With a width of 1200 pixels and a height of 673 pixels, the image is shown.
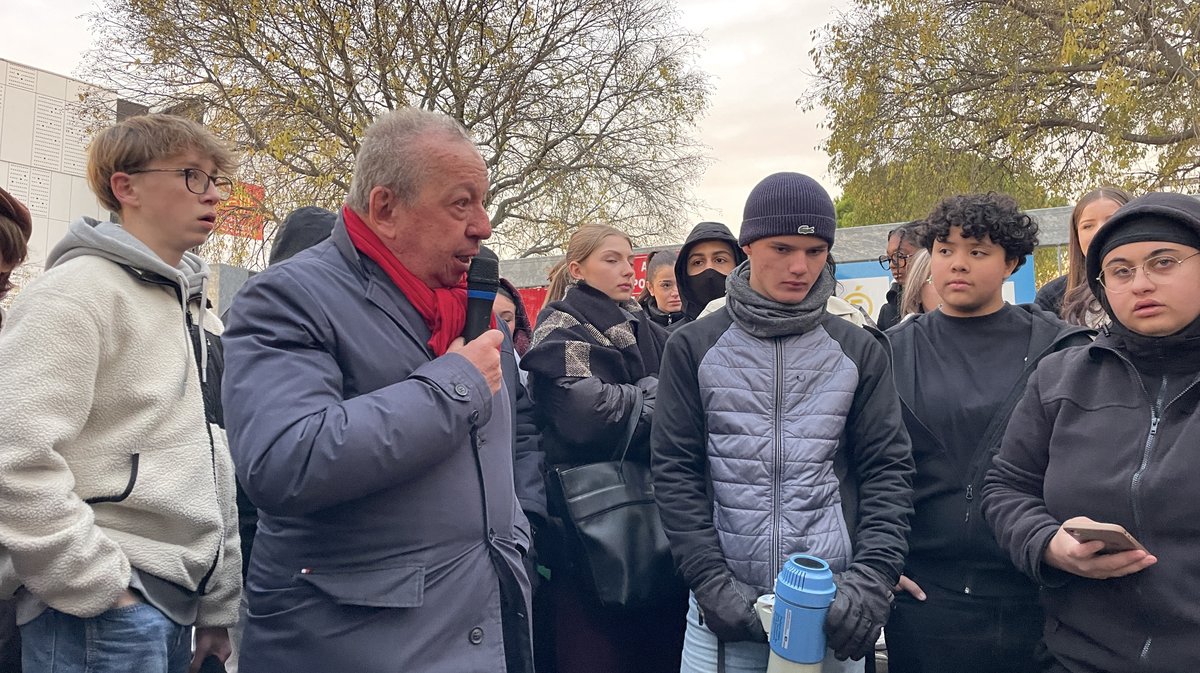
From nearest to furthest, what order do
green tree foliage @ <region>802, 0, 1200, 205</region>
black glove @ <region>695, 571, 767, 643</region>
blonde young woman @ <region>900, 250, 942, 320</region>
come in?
black glove @ <region>695, 571, 767, 643</region> → blonde young woman @ <region>900, 250, 942, 320</region> → green tree foliage @ <region>802, 0, 1200, 205</region>

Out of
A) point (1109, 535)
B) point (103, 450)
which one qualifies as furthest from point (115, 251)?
point (1109, 535)

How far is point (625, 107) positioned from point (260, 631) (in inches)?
738

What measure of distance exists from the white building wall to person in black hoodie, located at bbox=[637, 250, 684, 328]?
26.4m

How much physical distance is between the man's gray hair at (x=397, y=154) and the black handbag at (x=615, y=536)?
1300 mm

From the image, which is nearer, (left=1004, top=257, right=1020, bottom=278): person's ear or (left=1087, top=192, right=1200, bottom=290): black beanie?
(left=1087, top=192, right=1200, bottom=290): black beanie

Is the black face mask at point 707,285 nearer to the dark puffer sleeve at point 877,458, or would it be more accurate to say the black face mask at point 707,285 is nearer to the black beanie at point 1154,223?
the dark puffer sleeve at point 877,458

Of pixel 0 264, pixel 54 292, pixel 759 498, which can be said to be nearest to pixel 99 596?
pixel 54 292

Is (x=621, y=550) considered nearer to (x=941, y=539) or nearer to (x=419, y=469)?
(x=941, y=539)

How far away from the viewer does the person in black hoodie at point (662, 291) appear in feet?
16.0

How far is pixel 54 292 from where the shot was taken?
191cm

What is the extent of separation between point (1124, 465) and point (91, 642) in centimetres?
234

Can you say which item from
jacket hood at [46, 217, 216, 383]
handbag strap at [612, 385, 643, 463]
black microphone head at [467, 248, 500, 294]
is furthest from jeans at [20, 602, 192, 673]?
handbag strap at [612, 385, 643, 463]

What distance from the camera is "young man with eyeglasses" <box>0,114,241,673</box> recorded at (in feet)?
5.84

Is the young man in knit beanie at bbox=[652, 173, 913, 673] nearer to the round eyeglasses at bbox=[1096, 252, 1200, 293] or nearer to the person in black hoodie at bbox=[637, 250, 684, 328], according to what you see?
the round eyeglasses at bbox=[1096, 252, 1200, 293]
